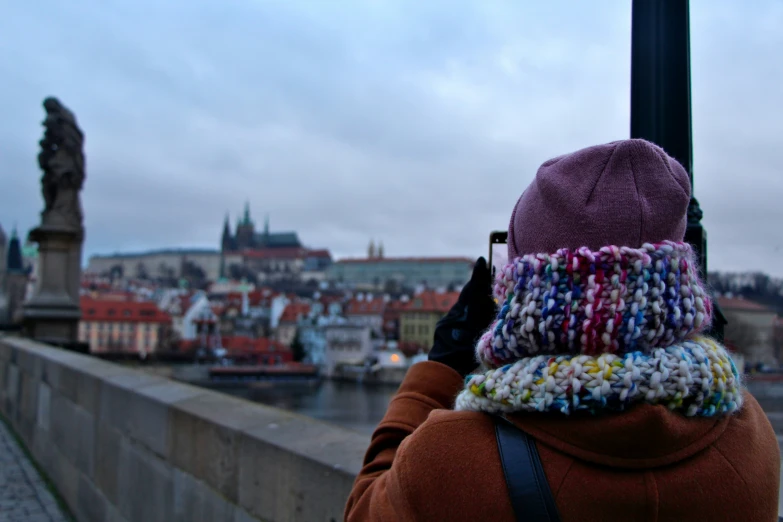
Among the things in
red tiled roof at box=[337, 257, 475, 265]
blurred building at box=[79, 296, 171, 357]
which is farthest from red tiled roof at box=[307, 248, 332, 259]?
blurred building at box=[79, 296, 171, 357]

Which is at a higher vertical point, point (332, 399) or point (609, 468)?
point (609, 468)

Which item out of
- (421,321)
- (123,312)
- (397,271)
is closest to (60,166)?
(421,321)

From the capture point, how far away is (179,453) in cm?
305

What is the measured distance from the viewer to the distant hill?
3.90 m

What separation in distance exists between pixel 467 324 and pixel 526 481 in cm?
38

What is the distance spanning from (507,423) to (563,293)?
0.20 meters

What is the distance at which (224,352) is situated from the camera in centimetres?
938

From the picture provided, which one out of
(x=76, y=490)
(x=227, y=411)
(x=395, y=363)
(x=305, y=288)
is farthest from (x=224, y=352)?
(x=305, y=288)

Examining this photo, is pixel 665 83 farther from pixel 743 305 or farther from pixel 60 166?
pixel 60 166

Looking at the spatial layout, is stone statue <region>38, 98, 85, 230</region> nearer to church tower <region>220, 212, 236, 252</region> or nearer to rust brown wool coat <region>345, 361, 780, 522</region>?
rust brown wool coat <region>345, 361, 780, 522</region>

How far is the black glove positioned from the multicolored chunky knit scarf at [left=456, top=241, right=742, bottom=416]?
0.82 feet

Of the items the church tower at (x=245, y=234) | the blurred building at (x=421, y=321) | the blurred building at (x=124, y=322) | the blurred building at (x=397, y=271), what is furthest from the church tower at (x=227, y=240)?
the blurred building at (x=421, y=321)

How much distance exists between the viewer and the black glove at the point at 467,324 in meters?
1.26

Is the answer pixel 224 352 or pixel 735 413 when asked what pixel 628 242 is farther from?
pixel 224 352
